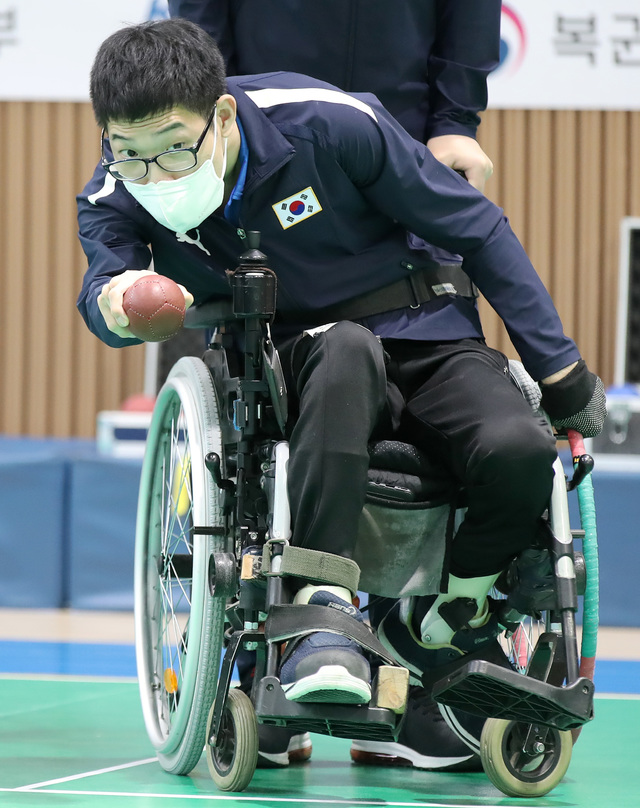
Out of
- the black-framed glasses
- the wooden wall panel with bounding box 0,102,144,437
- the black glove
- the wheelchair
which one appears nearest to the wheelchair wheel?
the wheelchair

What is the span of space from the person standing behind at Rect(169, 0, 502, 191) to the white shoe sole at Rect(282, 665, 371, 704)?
99cm

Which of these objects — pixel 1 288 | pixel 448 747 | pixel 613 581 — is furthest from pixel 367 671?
pixel 1 288

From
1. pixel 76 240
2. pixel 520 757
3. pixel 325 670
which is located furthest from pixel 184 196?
pixel 76 240

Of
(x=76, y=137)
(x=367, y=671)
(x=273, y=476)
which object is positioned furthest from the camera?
(x=76, y=137)

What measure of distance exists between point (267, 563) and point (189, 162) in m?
0.55

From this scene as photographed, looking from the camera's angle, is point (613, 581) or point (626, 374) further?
point (626, 374)

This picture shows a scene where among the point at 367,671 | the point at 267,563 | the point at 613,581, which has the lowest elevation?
the point at 613,581

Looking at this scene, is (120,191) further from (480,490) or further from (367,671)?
(367,671)

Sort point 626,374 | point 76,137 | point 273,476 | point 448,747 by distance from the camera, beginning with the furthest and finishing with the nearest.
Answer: point 76,137 < point 626,374 < point 448,747 < point 273,476

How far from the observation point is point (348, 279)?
1769 millimetres

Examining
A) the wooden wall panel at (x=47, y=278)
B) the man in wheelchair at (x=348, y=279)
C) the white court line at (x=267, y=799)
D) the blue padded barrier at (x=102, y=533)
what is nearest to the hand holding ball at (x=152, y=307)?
the man in wheelchair at (x=348, y=279)

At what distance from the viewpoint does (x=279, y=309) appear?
180 cm

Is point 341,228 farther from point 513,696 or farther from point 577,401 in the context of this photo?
point 513,696

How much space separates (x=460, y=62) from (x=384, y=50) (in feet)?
0.51
